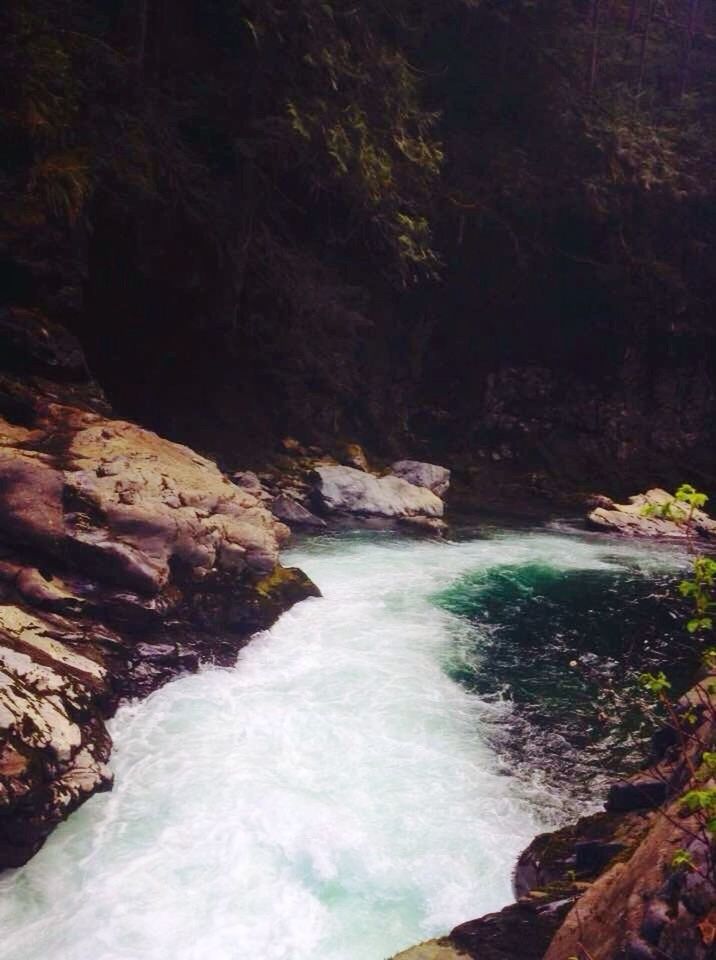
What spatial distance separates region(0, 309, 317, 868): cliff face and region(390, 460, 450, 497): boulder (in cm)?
829

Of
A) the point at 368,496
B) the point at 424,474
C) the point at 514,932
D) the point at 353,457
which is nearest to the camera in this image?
the point at 514,932

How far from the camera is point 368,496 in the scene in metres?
17.5

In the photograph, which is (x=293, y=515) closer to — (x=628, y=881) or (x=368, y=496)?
(x=368, y=496)

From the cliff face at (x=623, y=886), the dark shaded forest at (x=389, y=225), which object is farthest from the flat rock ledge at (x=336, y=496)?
the cliff face at (x=623, y=886)

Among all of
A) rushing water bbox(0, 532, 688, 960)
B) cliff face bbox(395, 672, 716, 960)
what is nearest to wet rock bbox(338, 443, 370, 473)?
rushing water bbox(0, 532, 688, 960)

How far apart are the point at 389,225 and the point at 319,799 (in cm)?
1436

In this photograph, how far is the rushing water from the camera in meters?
5.21

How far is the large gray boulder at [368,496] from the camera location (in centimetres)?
1717

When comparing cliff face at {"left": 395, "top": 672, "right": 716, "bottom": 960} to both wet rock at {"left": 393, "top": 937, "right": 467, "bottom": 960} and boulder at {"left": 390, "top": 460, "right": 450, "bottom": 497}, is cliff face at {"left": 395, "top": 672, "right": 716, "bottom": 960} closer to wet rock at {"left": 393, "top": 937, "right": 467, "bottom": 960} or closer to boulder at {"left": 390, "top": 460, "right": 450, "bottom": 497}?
wet rock at {"left": 393, "top": 937, "right": 467, "bottom": 960}

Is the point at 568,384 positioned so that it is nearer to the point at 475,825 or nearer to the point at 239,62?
the point at 239,62

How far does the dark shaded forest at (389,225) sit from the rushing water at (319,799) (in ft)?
27.7

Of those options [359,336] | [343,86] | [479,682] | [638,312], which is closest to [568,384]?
[638,312]

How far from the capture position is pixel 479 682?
9.41 m

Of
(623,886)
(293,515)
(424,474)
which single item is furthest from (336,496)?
(623,886)
